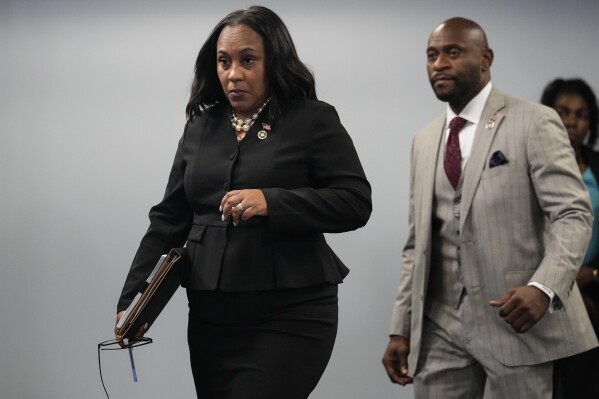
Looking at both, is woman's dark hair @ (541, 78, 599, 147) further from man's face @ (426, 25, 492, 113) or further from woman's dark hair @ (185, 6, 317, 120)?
woman's dark hair @ (185, 6, 317, 120)

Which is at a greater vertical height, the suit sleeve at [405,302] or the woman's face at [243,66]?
the woman's face at [243,66]

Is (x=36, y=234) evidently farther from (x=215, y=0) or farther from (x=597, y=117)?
(x=597, y=117)

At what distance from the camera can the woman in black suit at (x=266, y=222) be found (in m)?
2.19

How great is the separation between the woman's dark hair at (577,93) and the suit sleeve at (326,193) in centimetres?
181

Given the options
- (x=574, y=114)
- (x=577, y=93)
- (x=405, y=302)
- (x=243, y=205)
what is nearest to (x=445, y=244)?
(x=405, y=302)

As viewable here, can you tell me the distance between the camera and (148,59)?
14.0 feet

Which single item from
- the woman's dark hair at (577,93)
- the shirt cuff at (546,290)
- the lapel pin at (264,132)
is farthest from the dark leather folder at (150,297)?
the woman's dark hair at (577,93)

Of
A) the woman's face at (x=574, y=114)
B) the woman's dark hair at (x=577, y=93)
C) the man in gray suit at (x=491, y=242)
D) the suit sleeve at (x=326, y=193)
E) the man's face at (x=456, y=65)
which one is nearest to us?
the suit sleeve at (x=326, y=193)

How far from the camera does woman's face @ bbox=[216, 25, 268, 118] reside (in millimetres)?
2295

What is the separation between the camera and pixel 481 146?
8.94 ft

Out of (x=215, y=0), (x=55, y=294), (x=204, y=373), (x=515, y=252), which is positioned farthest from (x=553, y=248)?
(x=55, y=294)

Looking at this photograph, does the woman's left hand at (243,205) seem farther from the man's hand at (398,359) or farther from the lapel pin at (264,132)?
the man's hand at (398,359)

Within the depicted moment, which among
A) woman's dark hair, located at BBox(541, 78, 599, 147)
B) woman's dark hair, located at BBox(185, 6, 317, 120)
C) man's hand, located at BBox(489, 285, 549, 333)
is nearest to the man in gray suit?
man's hand, located at BBox(489, 285, 549, 333)

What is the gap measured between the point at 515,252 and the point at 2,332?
9.09 ft
